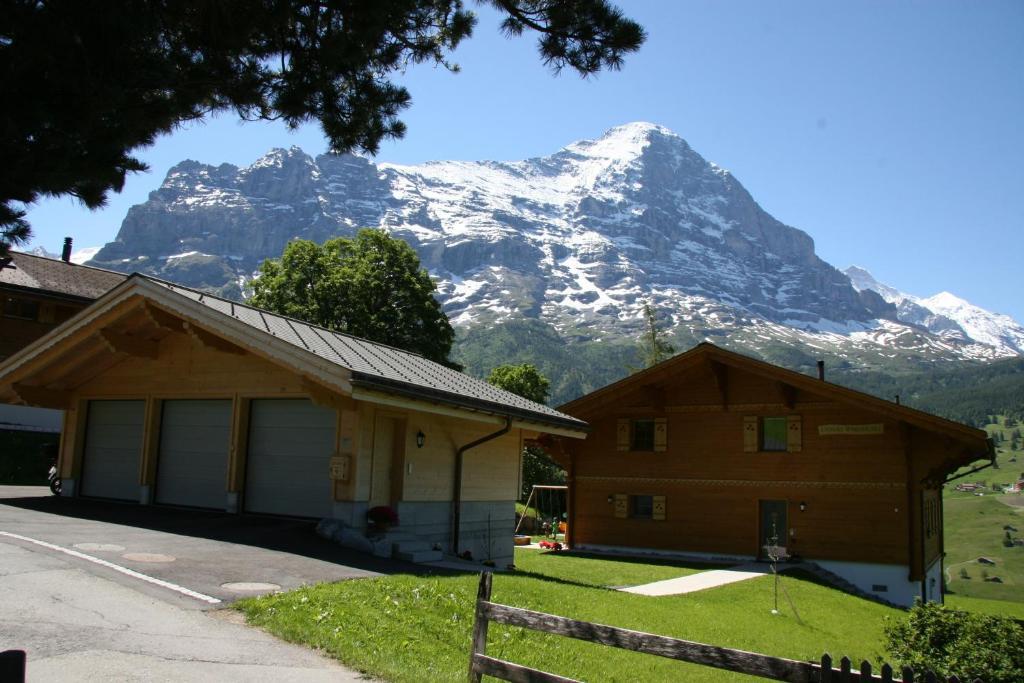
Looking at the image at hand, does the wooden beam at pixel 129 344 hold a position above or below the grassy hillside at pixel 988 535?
above

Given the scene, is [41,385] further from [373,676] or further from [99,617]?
[373,676]

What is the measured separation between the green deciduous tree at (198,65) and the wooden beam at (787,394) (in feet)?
64.7

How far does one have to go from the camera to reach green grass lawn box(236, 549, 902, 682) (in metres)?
7.66

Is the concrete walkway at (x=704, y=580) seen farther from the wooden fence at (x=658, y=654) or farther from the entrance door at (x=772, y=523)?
the wooden fence at (x=658, y=654)

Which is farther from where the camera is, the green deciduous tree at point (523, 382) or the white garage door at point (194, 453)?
the green deciduous tree at point (523, 382)

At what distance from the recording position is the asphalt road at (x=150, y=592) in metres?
6.49

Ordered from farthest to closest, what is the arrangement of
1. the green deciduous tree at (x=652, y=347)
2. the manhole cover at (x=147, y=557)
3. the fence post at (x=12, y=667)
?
the green deciduous tree at (x=652, y=347) < the manhole cover at (x=147, y=557) < the fence post at (x=12, y=667)

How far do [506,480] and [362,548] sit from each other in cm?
576

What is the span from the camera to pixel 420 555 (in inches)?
522

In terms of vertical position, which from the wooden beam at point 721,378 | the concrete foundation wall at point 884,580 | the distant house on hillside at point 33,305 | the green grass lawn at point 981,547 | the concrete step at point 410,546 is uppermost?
the distant house on hillside at point 33,305

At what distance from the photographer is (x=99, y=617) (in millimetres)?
7559

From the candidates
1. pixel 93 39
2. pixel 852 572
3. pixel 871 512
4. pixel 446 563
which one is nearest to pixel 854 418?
pixel 871 512

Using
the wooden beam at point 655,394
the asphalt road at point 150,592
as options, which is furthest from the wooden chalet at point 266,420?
the wooden beam at point 655,394

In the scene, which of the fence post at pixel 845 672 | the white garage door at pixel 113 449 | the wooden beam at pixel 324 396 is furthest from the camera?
the white garage door at pixel 113 449
